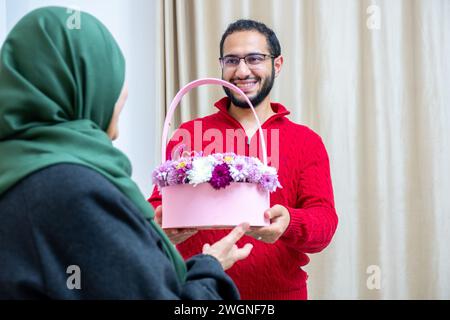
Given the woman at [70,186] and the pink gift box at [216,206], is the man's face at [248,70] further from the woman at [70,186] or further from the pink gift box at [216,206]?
the woman at [70,186]

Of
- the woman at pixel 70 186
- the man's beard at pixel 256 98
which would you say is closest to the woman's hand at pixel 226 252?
the woman at pixel 70 186

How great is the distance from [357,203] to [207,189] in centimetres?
153

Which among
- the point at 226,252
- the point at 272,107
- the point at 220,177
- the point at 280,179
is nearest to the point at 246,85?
the point at 272,107

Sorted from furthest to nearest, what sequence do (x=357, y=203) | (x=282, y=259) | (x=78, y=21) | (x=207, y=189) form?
(x=357, y=203)
(x=282, y=259)
(x=207, y=189)
(x=78, y=21)

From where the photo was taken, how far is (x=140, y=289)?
1.00 m

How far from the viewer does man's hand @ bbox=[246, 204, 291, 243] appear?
5.53 feet

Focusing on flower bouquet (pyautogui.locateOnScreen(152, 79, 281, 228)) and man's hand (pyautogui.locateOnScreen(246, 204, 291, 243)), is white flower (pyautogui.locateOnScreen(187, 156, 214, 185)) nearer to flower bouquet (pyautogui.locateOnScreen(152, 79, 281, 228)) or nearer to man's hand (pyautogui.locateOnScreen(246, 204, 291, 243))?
flower bouquet (pyautogui.locateOnScreen(152, 79, 281, 228))

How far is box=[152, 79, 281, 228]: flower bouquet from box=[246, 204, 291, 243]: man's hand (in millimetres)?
33

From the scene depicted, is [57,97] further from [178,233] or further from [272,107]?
[272,107]

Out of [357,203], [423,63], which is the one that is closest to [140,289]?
[357,203]

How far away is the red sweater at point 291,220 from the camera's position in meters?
1.86

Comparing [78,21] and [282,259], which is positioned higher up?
[78,21]

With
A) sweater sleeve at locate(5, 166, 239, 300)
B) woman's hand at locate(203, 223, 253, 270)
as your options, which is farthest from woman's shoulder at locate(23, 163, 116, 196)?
woman's hand at locate(203, 223, 253, 270)
